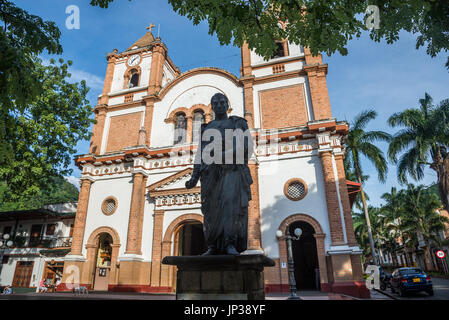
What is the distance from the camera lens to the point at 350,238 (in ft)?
44.4

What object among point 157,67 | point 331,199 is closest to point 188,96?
point 157,67

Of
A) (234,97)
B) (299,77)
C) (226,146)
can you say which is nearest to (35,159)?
(234,97)

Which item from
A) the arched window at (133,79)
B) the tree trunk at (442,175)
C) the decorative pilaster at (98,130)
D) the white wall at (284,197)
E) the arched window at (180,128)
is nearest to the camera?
the white wall at (284,197)

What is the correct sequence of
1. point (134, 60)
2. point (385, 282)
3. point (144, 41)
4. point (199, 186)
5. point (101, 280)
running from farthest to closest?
point (144, 41) → point (134, 60) → point (385, 282) → point (101, 280) → point (199, 186)

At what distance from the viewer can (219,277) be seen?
370cm

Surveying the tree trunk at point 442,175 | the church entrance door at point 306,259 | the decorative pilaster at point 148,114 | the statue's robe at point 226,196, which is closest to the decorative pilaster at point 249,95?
the decorative pilaster at point 148,114

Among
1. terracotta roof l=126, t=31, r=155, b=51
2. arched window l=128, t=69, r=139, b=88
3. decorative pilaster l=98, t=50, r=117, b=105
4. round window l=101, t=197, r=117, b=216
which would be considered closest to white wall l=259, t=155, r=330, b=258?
round window l=101, t=197, r=117, b=216

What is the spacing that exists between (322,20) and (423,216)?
40.0 metres

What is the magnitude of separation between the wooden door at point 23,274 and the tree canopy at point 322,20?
2573 cm

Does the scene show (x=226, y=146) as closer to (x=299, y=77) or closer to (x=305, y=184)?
(x=305, y=184)

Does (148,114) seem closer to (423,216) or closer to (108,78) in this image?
(108,78)

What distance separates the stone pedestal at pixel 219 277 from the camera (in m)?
3.60

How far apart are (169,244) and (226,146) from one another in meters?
12.6

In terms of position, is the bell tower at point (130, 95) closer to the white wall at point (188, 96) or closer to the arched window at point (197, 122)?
the white wall at point (188, 96)
